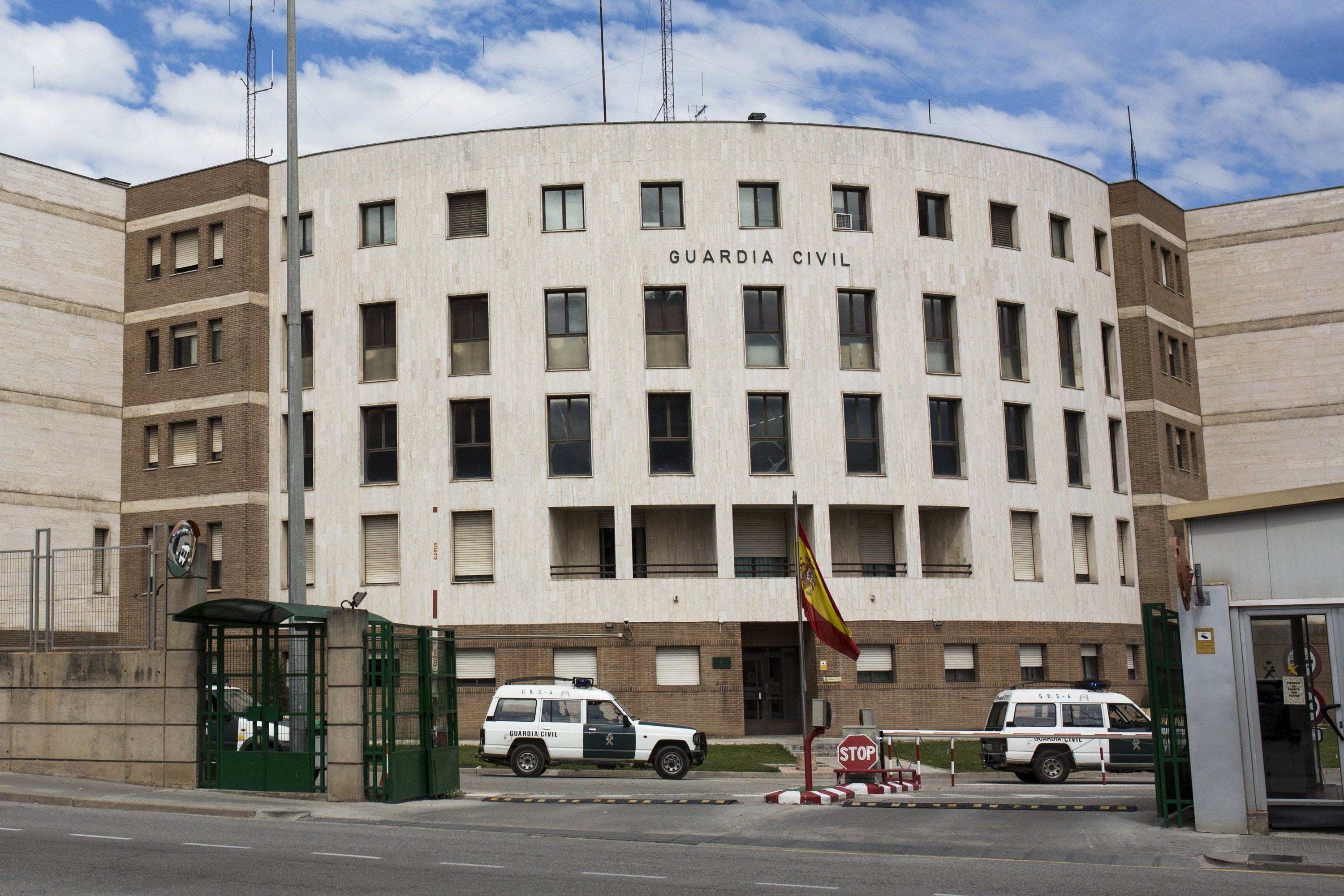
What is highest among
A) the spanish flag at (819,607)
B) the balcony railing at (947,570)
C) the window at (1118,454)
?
the window at (1118,454)

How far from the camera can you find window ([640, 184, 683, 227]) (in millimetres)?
43625

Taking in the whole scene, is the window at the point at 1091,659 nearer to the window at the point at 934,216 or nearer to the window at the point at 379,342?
the window at the point at 934,216

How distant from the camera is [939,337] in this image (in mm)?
45000

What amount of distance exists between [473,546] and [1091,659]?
19132 mm

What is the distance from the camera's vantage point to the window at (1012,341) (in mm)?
45688

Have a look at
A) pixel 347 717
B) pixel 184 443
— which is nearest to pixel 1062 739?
pixel 347 717

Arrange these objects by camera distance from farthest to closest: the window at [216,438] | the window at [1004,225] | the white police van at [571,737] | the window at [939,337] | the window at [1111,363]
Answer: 1. the window at [1111,363]
2. the window at [1004,225]
3. the window at [216,438]
4. the window at [939,337]
5. the white police van at [571,737]

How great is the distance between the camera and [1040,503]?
45.2m

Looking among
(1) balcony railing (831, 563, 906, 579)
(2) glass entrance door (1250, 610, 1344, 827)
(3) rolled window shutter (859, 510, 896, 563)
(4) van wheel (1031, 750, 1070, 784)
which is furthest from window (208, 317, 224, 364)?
(2) glass entrance door (1250, 610, 1344, 827)

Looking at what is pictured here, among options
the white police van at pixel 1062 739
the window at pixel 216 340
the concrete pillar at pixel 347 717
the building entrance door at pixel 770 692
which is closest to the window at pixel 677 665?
the building entrance door at pixel 770 692

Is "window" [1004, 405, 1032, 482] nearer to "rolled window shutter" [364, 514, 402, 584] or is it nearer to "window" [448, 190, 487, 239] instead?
"window" [448, 190, 487, 239]

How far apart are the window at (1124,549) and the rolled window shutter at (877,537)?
836cm

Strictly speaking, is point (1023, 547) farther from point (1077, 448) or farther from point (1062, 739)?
point (1062, 739)

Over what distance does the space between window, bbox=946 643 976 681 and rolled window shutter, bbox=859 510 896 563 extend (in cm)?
311
